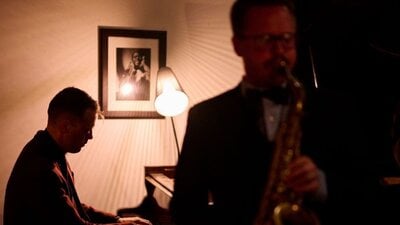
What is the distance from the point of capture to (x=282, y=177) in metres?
1.23

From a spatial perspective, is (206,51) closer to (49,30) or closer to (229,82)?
(229,82)

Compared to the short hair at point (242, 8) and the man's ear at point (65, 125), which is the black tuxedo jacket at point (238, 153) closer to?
the short hair at point (242, 8)

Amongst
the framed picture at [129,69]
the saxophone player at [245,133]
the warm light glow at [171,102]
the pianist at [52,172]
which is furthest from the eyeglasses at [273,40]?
the framed picture at [129,69]

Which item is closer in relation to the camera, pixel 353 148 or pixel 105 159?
pixel 353 148

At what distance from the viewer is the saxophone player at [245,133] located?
48.5 inches

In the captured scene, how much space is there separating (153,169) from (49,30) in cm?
129

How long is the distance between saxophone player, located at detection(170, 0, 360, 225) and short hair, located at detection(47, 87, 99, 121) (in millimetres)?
1298

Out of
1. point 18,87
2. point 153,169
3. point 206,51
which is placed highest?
point 206,51

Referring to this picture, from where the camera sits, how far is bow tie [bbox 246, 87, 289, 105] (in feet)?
4.26

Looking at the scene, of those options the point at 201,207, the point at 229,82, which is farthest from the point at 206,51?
the point at 201,207

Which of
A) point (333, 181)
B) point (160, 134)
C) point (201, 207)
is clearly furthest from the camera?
point (160, 134)

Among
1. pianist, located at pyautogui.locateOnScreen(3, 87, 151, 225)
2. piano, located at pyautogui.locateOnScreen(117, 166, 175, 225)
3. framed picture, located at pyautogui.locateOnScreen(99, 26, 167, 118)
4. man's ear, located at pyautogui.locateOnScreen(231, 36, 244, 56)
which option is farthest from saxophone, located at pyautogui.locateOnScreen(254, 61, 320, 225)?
framed picture, located at pyautogui.locateOnScreen(99, 26, 167, 118)

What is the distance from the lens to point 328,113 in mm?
1269

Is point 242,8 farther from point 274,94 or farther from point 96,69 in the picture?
point 96,69
